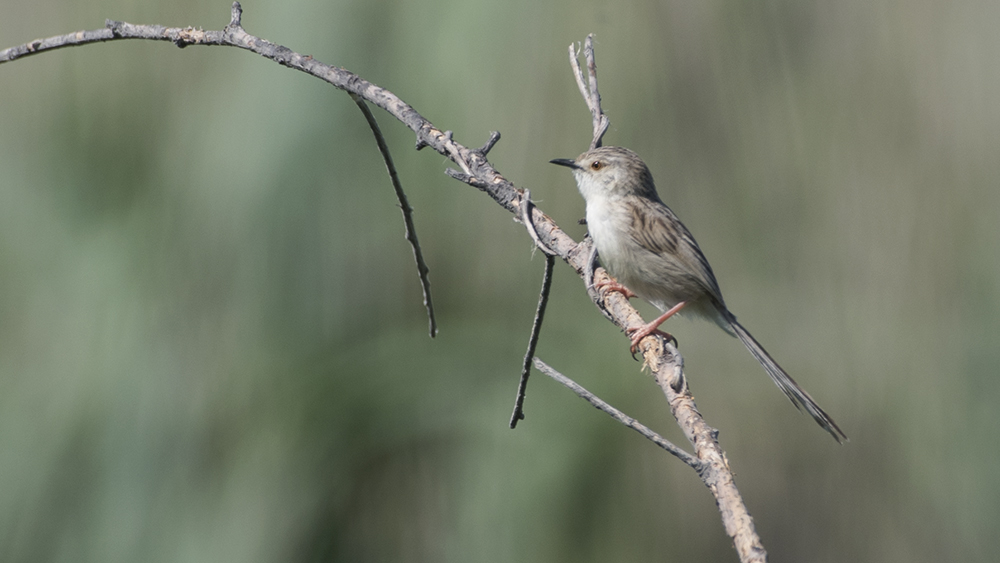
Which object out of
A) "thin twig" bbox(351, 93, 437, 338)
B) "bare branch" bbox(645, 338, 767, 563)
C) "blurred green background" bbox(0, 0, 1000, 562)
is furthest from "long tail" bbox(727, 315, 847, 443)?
"thin twig" bbox(351, 93, 437, 338)

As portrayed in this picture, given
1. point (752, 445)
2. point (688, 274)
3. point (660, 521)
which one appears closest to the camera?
point (688, 274)

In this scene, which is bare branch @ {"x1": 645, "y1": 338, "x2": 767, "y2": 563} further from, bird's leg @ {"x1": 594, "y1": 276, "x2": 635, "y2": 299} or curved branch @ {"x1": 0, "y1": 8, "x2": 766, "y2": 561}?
bird's leg @ {"x1": 594, "y1": 276, "x2": 635, "y2": 299}

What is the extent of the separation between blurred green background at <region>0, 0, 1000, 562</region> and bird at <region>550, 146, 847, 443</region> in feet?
0.36

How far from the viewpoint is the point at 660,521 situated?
2.62 m

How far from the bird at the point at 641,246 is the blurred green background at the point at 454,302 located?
0.36 feet

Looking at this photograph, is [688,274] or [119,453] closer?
[688,274]

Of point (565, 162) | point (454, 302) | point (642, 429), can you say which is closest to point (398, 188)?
point (642, 429)

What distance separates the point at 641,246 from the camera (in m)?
2.38

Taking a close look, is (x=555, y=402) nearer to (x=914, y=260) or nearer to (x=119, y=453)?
(x=914, y=260)

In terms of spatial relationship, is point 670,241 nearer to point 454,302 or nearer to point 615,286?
point 615,286

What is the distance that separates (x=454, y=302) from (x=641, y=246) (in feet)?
2.17

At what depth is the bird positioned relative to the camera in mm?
2297

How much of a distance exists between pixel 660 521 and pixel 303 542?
130 centimetres

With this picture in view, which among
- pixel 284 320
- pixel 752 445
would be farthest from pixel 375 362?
pixel 752 445
